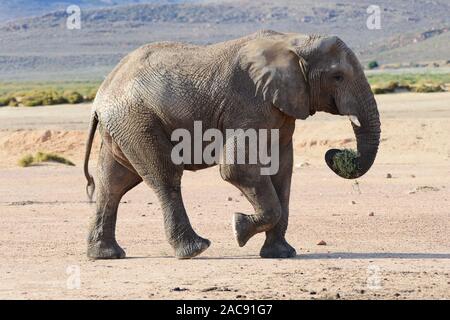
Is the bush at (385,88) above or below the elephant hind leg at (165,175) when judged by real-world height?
above

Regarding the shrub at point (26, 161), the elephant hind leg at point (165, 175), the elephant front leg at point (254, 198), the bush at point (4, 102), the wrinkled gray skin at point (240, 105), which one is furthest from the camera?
the bush at point (4, 102)

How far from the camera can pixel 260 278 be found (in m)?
11.7

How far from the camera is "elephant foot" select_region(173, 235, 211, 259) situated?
12.8m

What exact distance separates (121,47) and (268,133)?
114253 millimetres

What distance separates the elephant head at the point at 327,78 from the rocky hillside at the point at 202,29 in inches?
3808

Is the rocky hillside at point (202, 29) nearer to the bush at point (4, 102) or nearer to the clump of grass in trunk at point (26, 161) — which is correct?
the bush at point (4, 102)

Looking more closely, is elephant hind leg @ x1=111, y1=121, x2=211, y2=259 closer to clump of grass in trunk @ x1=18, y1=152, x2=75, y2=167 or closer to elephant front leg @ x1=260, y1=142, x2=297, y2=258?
elephant front leg @ x1=260, y1=142, x2=297, y2=258

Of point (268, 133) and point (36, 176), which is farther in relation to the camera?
point (36, 176)

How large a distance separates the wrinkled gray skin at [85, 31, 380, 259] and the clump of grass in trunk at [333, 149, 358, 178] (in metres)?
0.07

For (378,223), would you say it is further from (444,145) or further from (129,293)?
(444,145)

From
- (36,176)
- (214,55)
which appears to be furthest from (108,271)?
(36,176)

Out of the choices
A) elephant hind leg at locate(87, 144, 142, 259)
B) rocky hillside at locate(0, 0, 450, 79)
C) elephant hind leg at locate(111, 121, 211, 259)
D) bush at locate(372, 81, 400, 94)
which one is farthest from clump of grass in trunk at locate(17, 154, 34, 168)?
rocky hillside at locate(0, 0, 450, 79)

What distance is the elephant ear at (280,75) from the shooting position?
1246 cm

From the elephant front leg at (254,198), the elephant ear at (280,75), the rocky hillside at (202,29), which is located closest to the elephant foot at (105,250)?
the elephant front leg at (254,198)
